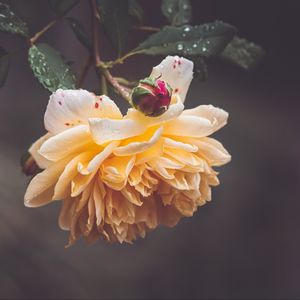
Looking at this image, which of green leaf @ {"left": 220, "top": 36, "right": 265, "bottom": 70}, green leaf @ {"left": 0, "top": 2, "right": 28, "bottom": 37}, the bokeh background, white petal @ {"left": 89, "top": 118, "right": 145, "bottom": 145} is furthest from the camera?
the bokeh background

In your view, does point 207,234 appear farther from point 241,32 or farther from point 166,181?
point 166,181

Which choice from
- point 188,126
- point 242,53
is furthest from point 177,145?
point 242,53

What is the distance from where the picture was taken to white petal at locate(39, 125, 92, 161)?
52 cm


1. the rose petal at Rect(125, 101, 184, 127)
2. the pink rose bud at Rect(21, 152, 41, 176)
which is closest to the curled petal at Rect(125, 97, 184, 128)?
the rose petal at Rect(125, 101, 184, 127)

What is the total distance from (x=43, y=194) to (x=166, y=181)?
11 cm

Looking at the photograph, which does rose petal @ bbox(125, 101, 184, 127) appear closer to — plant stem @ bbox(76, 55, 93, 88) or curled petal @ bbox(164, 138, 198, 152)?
curled petal @ bbox(164, 138, 198, 152)

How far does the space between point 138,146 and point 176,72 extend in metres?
0.09

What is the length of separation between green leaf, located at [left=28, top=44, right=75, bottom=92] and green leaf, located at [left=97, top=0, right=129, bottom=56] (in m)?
0.07

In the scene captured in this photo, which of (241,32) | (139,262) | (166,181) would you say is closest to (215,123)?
(166,181)

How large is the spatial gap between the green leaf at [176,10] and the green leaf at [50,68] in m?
0.24

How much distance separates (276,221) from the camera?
217cm

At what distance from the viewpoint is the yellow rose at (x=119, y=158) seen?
0.53 metres

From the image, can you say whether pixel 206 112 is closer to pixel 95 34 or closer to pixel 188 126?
pixel 188 126

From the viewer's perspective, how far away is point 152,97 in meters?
0.52
